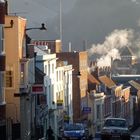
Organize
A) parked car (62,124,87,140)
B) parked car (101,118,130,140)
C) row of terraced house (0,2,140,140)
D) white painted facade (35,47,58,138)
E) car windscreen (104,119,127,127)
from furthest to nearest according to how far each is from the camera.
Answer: white painted facade (35,47,58,138) < row of terraced house (0,2,140,140) < parked car (62,124,87,140) < car windscreen (104,119,127,127) < parked car (101,118,130,140)

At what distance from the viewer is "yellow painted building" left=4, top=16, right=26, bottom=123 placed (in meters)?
42.3

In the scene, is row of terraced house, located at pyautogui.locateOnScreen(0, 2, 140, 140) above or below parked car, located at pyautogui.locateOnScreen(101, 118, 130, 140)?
above

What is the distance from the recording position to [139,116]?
124750 mm

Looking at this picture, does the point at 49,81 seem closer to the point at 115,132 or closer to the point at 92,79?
the point at 115,132

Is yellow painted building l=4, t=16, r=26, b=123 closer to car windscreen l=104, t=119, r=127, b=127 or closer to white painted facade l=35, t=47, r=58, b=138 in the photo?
car windscreen l=104, t=119, r=127, b=127

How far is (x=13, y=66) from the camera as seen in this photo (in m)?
42.4

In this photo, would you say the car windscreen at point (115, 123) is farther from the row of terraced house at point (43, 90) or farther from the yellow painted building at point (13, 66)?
the yellow painted building at point (13, 66)

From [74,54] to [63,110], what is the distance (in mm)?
13819

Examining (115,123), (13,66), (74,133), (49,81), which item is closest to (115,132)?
(115,123)

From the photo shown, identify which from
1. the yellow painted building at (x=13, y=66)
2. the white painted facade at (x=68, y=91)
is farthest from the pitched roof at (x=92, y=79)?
the yellow painted building at (x=13, y=66)

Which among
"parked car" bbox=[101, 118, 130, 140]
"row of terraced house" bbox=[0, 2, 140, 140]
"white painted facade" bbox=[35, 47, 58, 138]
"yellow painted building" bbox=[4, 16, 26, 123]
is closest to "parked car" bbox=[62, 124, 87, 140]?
"parked car" bbox=[101, 118, 130, 140]

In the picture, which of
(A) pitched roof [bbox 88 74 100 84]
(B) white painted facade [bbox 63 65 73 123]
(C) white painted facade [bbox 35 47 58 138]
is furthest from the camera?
(A) pitched roof [bbox 88 74 100 84]

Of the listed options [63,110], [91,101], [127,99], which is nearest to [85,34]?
[127,99]

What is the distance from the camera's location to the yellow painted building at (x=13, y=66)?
42.3 metres
